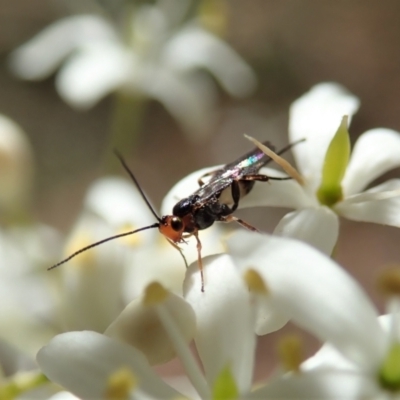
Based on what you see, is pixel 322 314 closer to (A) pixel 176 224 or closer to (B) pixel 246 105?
(A) pixel 176 224

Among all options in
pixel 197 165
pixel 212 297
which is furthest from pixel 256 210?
pixel 212 297

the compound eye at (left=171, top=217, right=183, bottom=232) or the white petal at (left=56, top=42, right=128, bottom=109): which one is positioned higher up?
the white petal at (left=56, top=42, right=128, bottom=109)

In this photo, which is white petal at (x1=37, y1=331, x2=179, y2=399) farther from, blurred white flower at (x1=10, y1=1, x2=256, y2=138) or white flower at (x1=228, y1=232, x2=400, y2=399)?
blurred white flower at (x1=10, y1=1, x2=256, y2=138)

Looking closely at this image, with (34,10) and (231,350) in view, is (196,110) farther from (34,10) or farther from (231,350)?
(34,10)

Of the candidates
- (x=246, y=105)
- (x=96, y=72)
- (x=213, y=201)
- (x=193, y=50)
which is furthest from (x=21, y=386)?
(x=246, y=105)

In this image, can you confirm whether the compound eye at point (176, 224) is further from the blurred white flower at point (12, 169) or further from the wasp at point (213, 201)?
the blurred white flower at point (12, 169)

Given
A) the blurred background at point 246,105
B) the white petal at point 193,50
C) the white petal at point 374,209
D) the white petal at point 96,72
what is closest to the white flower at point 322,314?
the white petal at point 374,209

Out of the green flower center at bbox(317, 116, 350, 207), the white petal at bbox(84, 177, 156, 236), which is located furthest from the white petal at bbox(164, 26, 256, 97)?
the green flower center at bbox(317, 116, 350, 207)
